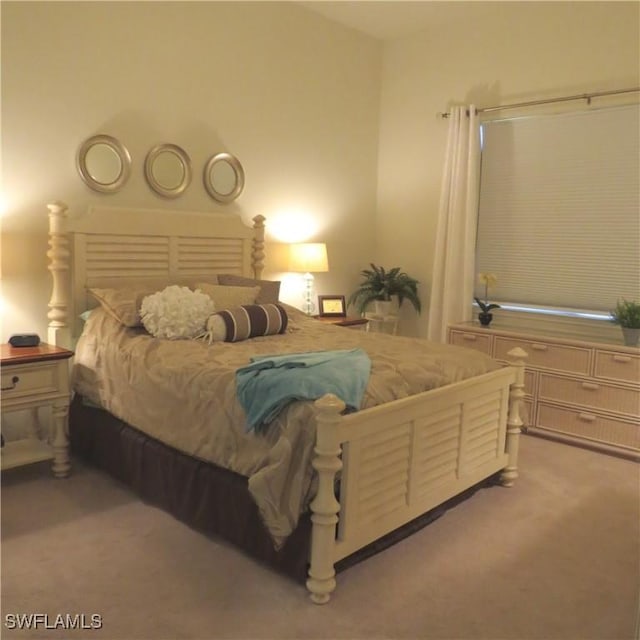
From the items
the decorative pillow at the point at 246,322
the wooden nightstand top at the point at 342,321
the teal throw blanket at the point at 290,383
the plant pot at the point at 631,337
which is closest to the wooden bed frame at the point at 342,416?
the teal throw blanket at the point at 290,383

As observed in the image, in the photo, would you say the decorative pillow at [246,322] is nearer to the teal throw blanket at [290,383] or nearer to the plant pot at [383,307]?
the teal throw blanket at [290,383]

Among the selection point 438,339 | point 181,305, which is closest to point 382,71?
point 438,339

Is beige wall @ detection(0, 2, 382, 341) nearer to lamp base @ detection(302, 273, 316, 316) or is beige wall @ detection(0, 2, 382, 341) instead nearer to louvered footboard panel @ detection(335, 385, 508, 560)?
lamp base @ detection(302, 273, 316, 316)

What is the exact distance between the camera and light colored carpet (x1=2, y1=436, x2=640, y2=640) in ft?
6.46

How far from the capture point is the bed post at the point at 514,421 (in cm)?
309

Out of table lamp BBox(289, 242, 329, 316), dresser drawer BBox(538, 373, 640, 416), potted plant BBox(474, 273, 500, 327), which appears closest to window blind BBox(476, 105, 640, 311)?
potted plant BBox(474, 273, 500, 327)

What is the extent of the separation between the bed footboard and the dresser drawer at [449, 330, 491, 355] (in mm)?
1149

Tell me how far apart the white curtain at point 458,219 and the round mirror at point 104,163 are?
7.92ft

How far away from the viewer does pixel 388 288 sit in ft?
16.3

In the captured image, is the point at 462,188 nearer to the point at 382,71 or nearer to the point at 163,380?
the point at 382,71

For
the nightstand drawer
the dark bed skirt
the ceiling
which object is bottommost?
the dark bed skirt

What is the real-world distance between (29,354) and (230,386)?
1.18 metres

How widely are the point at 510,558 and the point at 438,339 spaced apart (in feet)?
8.29

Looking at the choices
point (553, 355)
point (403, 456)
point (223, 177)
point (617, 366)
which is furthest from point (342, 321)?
point (403, 456)
